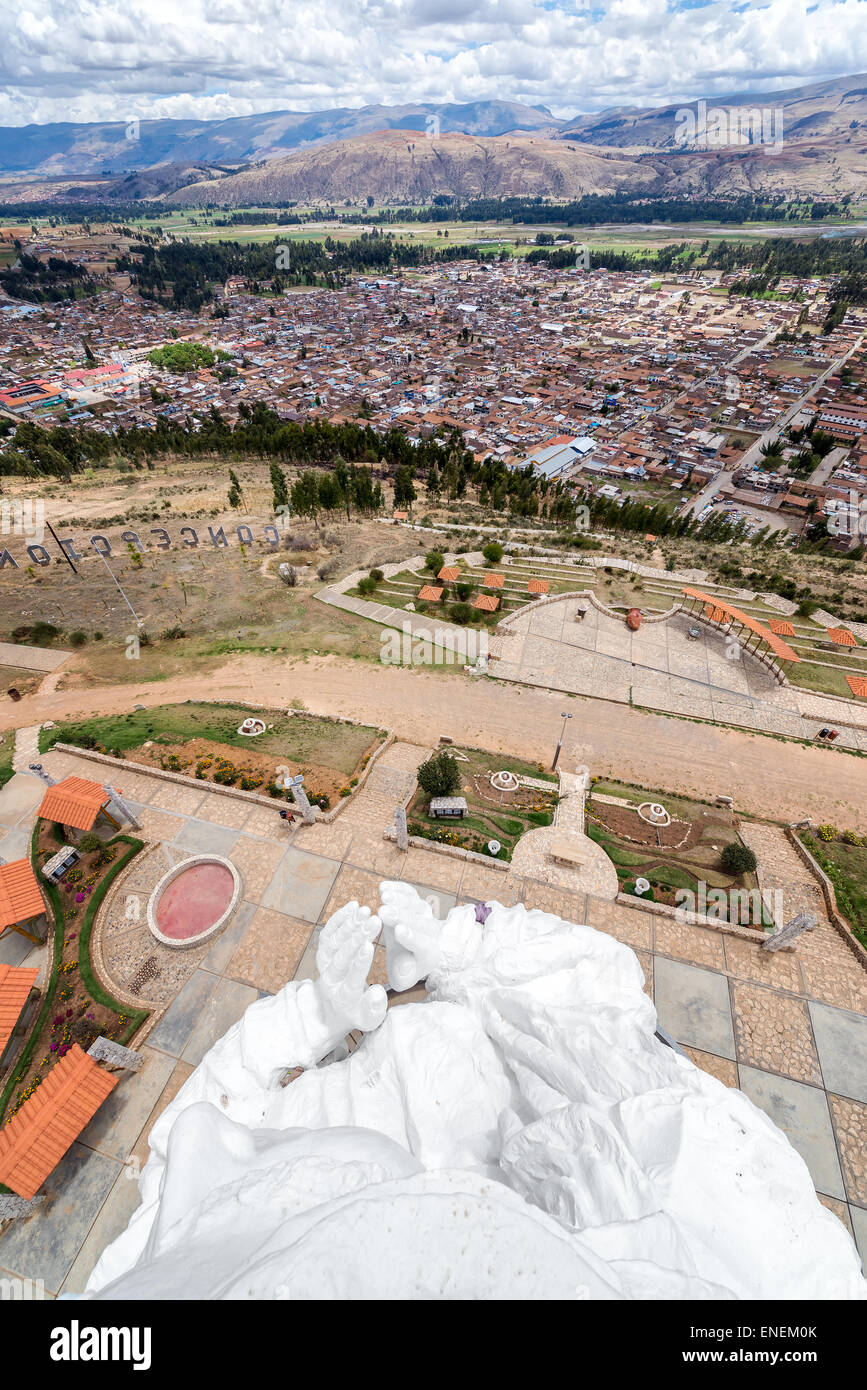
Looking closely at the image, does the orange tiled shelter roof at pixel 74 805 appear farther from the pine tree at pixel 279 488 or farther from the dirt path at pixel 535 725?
the pine tree at pixel 279 488

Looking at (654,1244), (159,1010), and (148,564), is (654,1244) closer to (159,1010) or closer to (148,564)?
(159,1010)

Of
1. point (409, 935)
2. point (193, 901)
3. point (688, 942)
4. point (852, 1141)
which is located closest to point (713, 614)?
point (688, 942)

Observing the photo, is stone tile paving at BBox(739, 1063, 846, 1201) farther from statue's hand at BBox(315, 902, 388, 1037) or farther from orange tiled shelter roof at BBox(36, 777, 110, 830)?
orange tiled shelter roof at BBox(36, 777, 110, 830)

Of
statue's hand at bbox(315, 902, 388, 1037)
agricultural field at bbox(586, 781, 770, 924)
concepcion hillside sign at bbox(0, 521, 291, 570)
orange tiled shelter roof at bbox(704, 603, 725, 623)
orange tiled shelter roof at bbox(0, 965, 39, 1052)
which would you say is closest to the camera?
statue's hand at bbox(315, 902, 388, 1037)

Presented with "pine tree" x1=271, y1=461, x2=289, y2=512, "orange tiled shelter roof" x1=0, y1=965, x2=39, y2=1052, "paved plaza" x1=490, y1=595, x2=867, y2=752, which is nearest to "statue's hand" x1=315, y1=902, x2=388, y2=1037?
"orange tiled shelter roof" x1=0, y1=965, x2=39, y2=1052

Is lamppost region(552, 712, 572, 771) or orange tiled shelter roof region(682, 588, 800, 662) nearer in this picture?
lamppost region(552, 712, 572, 771)
